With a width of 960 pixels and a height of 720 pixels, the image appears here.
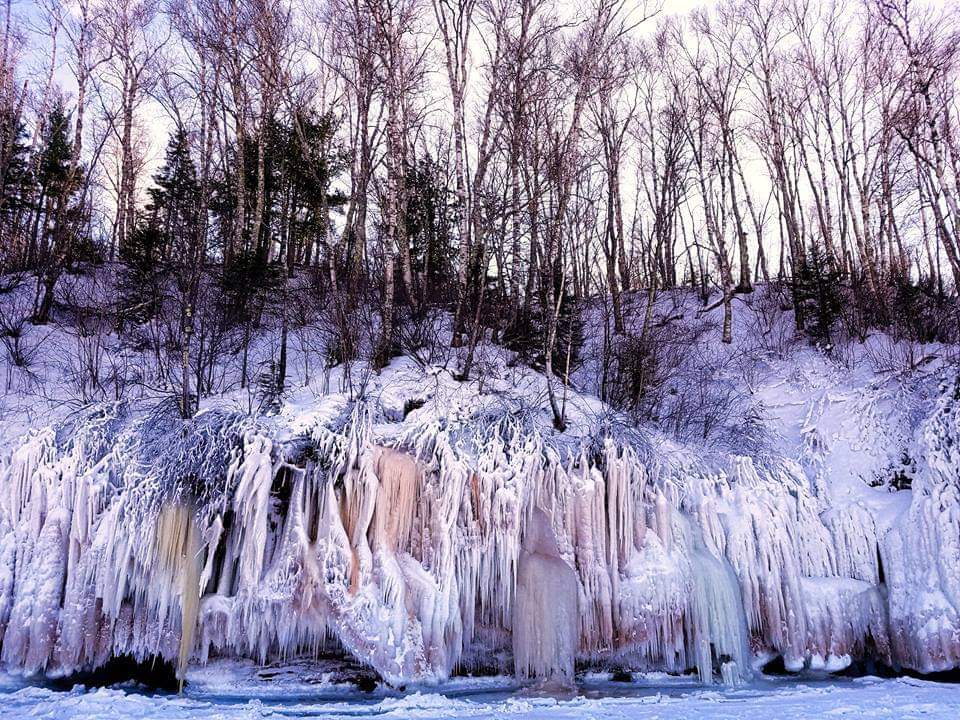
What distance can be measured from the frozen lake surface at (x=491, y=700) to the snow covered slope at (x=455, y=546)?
0.30 metres

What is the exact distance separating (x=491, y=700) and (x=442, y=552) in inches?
61.5

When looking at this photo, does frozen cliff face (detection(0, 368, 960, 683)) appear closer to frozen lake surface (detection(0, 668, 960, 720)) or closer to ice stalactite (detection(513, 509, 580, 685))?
ice stalactite (detection(513, 509, 580, 685))

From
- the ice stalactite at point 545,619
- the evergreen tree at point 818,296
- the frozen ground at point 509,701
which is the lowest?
the frozen ground at point 509,701

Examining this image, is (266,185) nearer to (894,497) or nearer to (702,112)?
(702,112)

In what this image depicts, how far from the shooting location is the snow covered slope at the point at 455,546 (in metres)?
6.61

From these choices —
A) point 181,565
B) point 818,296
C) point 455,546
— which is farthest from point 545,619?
point 818,296

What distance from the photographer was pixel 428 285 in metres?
12.9

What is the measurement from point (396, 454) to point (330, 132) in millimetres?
10270

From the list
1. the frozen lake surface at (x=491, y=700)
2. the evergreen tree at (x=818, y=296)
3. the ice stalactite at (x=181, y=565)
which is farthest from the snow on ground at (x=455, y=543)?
the evergreen tree at (x=818, y=296)

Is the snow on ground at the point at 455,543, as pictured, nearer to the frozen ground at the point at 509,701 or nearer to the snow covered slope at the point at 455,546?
Result: the snow covered slope at the point at 455,546

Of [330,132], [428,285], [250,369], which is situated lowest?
[250,369]

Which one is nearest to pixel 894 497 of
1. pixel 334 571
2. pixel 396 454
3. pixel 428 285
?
pixel 396 454

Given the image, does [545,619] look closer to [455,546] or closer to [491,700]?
[491,700]

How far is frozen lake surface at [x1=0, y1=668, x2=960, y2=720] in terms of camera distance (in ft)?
18.8
